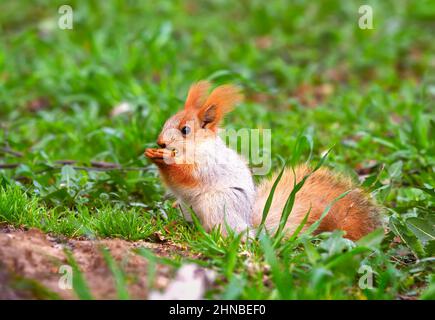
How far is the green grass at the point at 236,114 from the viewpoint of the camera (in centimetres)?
360

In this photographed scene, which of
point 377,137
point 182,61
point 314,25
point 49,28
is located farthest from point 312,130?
point 49,28

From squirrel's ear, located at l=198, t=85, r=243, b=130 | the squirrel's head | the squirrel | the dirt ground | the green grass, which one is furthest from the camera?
squirrel's ear, located at l=198, t=85, r=243, b=130

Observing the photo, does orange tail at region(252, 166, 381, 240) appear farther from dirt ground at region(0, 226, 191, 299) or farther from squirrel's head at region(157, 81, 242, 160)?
dirt ground at region(0, 226, 191, 299)

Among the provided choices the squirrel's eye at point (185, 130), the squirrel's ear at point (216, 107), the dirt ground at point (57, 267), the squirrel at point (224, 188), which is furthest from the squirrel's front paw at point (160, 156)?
the dirt ground at point (57, 267)

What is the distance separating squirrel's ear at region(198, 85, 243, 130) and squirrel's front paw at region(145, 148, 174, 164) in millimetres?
A: 325

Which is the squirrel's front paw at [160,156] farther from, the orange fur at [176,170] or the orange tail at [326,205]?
the orange tail at [326,205]

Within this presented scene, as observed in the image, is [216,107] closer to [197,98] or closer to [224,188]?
[197,98]

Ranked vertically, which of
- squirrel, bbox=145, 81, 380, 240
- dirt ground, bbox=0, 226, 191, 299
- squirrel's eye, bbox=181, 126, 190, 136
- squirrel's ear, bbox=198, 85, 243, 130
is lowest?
dirt ground, bbox=0, 226, 191, 299

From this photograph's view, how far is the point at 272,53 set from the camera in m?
8.50

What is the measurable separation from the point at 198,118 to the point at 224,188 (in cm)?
47

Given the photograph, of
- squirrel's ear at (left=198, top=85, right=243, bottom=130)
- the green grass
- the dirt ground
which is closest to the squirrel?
Answer: squirrel's ear at (left=198, top=85, right=243, bottom=130)

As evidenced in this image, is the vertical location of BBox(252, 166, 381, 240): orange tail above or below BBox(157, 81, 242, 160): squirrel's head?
below

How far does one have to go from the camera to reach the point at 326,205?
4.15m

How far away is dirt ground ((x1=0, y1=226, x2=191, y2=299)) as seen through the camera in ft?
10.3
